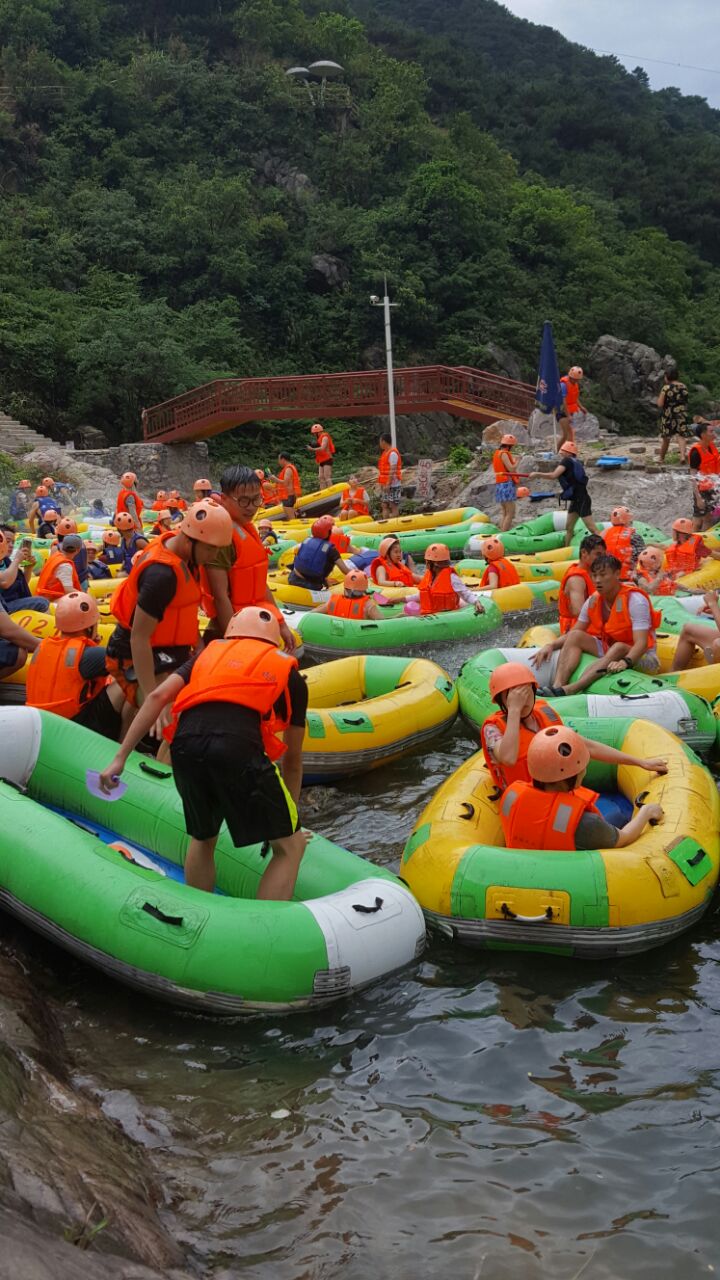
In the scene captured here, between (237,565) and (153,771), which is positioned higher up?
(237,565)

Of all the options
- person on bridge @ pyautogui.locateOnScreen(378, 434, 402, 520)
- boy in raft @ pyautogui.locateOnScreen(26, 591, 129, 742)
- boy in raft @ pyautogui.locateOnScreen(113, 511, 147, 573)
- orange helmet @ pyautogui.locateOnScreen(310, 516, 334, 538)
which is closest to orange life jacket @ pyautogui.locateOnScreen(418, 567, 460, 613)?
orange helmet @ pyautogui.locateOnScreen(310, 516, 334, 538)

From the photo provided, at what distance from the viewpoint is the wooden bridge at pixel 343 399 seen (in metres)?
24.5

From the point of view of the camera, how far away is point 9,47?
36844 millimetres

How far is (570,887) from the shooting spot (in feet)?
14.7

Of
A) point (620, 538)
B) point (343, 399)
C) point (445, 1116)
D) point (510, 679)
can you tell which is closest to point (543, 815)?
point (510, 679)

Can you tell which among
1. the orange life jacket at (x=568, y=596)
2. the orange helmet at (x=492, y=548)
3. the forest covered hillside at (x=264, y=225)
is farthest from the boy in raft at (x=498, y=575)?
the forest covered hillside at (x=264, y=225)

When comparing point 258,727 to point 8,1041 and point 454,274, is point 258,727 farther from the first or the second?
point 454,274

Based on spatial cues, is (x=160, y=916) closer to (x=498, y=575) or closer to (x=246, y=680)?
(x=246, y=680)

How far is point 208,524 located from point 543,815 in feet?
6.22

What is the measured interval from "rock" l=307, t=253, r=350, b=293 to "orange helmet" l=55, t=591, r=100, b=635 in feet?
100

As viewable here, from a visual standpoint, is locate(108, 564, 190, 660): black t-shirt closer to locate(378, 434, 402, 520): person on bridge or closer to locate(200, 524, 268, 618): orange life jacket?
locate(200, 524, 268, 618): orange life jacket

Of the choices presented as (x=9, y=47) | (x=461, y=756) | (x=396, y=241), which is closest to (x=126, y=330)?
(x=396, y=241)

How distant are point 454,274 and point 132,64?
46.0 feet

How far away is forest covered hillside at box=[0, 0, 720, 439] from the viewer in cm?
2953
